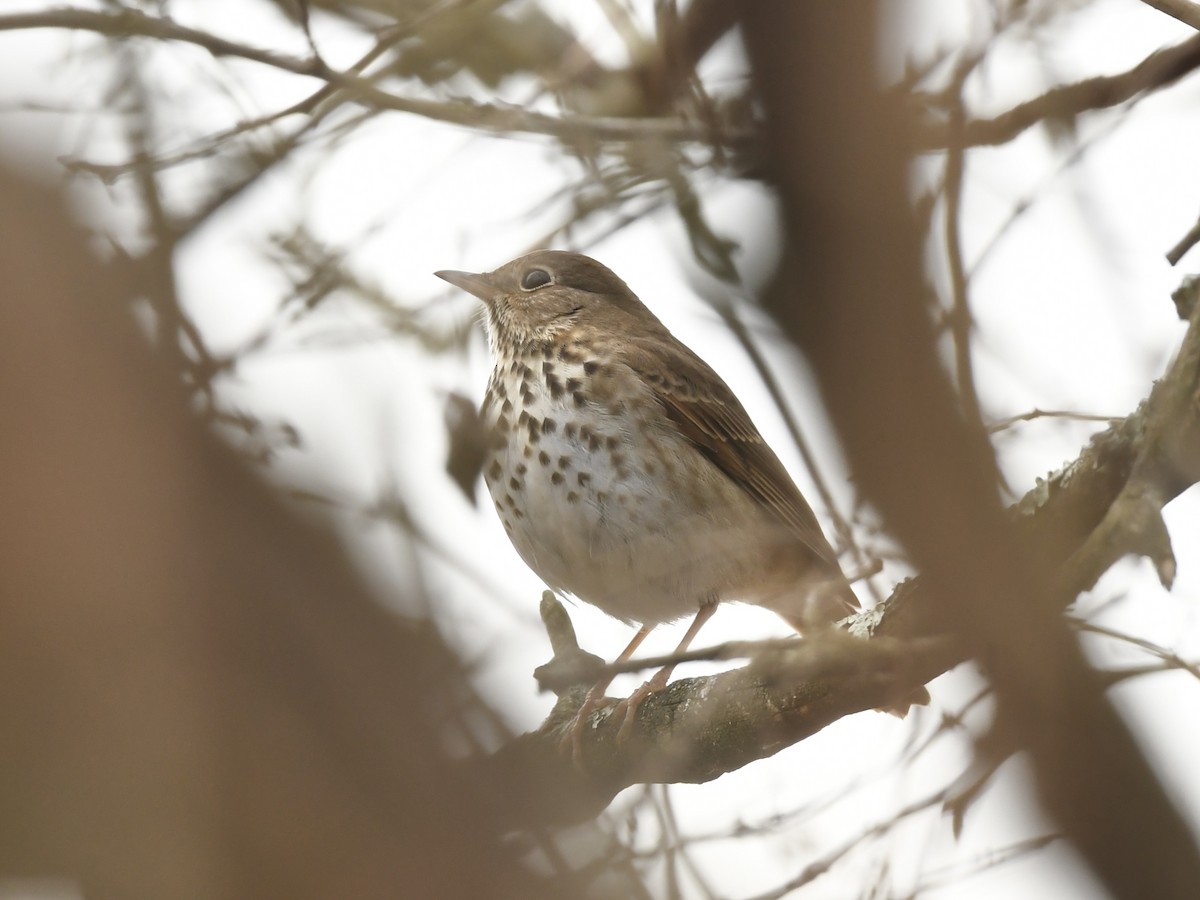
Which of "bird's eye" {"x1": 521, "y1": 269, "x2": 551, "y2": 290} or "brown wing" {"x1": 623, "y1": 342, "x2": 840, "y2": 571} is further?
"bird's eye" {"x1": 521, "y1": 269, "x2": 551, "y2": 290}

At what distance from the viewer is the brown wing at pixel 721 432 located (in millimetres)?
4965

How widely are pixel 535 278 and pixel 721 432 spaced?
1243 mm

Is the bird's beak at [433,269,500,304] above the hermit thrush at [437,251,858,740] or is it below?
above

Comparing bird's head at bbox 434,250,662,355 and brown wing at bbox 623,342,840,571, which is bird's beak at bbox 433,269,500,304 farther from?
brown wing at bbox 623,342,840,571

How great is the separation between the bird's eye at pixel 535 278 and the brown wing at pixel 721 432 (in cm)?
74

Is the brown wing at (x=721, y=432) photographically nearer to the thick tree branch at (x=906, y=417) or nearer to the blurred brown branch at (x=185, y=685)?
the thick tree branch at (x=906, y=417)

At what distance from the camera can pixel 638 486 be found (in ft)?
15.3

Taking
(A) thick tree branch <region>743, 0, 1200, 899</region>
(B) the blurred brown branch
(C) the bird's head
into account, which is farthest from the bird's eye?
(B) the blurred brown branch

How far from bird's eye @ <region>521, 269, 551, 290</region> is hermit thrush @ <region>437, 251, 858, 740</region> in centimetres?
41

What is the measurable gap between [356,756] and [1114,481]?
1.81 meters

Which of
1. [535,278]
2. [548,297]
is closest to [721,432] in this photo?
[548,297]

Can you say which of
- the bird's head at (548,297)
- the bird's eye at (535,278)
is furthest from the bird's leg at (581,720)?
the bird's eye at (535,278)

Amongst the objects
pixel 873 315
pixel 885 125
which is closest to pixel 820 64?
pixel 885 125

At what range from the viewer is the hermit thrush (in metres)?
4.61
